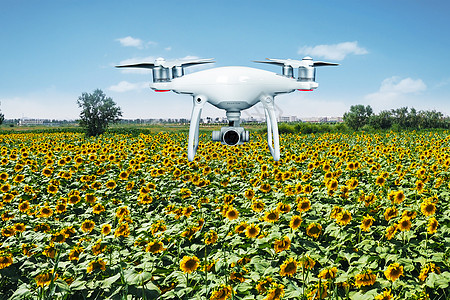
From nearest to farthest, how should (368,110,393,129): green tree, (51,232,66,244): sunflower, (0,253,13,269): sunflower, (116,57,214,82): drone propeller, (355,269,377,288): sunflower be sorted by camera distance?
(355,269,377,288): sunflower < (0,253,13,269): sunflower < (51,232,66,244): sunflower < (116,57,214,82): drone propeller < (368,110,393,129): green tree

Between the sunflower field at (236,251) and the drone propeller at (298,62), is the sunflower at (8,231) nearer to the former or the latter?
the sunflower field at (236,251)

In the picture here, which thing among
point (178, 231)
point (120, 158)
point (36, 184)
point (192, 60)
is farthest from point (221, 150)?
point (178, 231)

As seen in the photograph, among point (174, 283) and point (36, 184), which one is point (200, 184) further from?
point (36, 184)

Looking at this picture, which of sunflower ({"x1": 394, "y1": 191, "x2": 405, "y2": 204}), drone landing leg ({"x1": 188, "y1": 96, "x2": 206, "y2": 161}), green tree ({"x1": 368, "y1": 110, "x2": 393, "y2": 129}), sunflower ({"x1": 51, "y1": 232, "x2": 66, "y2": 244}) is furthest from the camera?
green tree ({"x1": 368, "y1": 110, "x2": 393, "y2": 129})

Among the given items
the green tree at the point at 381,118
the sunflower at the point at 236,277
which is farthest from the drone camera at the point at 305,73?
the green tree at the point at 381,118

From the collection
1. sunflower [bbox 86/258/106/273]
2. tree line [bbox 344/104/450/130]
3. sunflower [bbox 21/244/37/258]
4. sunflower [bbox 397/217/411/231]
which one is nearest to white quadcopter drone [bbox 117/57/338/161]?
sunflower [bbox 397/217/411/231]

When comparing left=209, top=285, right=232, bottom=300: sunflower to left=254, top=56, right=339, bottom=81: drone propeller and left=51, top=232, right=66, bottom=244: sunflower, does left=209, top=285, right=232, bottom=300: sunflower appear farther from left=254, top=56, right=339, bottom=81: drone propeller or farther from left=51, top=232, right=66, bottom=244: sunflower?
left=254, top=56, right=339, bottom=81: drone propeller

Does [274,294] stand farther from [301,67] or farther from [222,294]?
[301,67]

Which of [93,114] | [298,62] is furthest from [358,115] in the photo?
[298,62]
